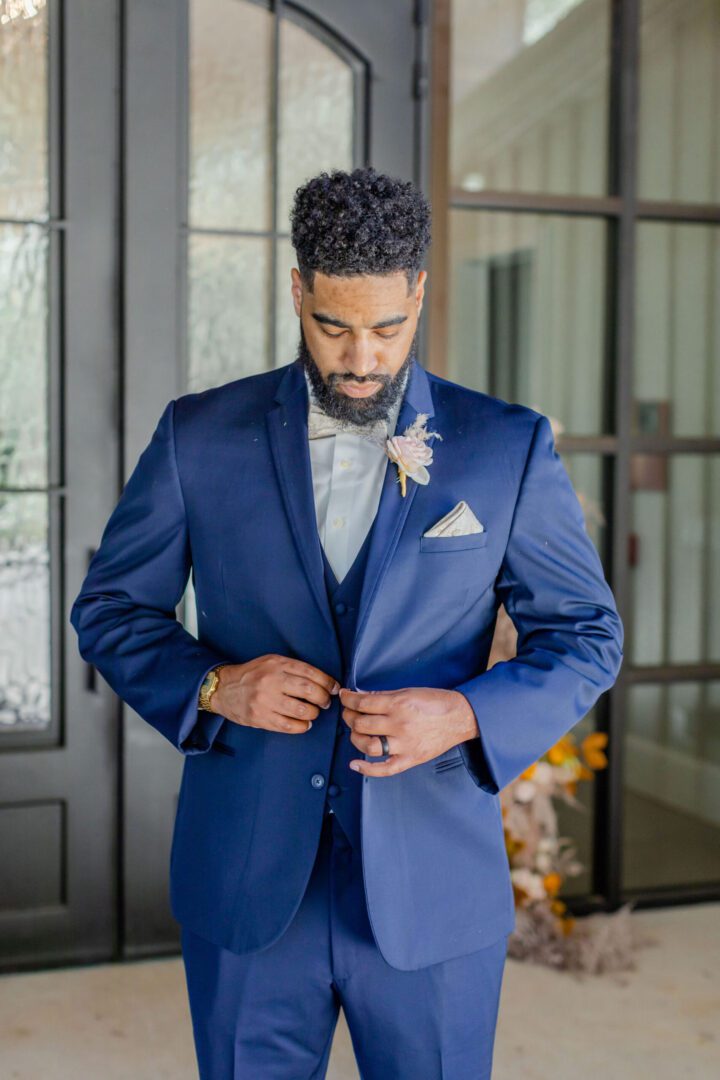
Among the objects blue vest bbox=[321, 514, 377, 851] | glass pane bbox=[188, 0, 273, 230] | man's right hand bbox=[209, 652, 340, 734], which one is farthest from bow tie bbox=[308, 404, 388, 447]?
glass pane bbox=[188, 0, 273, 230]

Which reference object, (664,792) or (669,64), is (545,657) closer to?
(664,792)

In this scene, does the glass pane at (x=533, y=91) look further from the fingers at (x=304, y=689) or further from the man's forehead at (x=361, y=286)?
the fingers at (x=304, y=689)

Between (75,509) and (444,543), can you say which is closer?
(444,543)

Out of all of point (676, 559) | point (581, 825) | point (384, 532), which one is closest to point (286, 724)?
point (384, 532)

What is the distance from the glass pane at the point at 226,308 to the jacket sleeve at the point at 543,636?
170 cm

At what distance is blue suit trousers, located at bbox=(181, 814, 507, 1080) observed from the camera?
4.48 ft

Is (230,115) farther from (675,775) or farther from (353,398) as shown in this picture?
(675,775)

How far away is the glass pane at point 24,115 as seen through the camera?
2.83 meters

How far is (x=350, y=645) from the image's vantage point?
4.42ft

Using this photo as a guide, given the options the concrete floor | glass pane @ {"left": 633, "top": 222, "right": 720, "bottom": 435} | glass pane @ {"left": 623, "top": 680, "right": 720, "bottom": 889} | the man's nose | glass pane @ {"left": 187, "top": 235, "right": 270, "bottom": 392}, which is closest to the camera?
the man's nose

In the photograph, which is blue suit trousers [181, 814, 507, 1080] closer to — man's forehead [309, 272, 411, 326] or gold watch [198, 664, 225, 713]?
gold watch [198, 664, 225, 713]

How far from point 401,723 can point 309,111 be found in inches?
87.9

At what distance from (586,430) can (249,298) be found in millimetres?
1089

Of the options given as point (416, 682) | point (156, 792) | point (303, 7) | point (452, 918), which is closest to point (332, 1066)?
point (156, 792)
